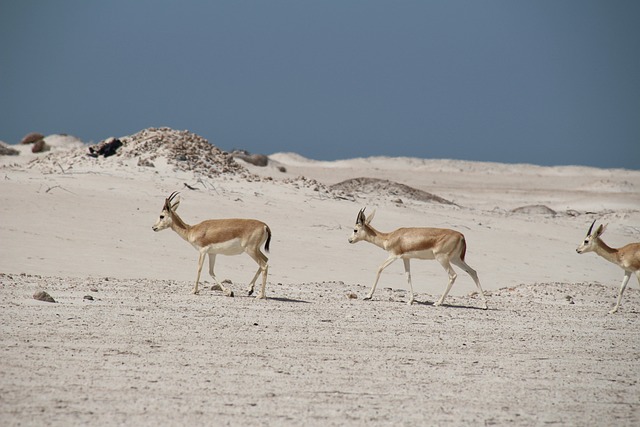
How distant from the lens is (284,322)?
41.8 feet

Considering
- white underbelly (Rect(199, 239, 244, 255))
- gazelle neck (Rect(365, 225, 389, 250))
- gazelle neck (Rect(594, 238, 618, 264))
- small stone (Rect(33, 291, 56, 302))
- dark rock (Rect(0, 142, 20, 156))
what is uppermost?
dark rock (Rect(0, 142, 20, 156))

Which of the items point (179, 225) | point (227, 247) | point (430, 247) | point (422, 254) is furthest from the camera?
point (179, 225)

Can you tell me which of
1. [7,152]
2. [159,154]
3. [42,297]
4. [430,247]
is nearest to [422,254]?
[430,247]

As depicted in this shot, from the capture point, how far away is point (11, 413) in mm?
7438

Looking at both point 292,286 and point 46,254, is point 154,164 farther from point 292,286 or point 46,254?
point 292,286

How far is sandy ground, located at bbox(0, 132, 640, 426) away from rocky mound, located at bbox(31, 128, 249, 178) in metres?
0.45

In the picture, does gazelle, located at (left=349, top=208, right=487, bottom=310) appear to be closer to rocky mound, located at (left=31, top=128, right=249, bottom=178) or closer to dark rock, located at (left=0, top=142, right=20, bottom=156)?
rocky mound, located at (left=31, top=128, right=249, bottom=178)

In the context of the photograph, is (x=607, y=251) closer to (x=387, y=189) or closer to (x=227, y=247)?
(x=227, y=247)

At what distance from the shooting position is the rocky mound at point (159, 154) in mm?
29344

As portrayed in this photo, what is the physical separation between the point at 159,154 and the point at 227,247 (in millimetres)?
14945

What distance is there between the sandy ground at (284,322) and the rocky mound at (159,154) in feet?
1.46

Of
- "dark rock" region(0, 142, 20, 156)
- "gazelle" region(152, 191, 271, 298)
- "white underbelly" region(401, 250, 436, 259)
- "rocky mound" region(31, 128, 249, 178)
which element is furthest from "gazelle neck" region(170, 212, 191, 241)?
"dark rock" region(0, 142, 20, 156)

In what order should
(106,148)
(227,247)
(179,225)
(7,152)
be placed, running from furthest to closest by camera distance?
(7,152) < (106,148) < (179,225) < (227,247)

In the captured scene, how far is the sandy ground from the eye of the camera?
8227 millimetres
